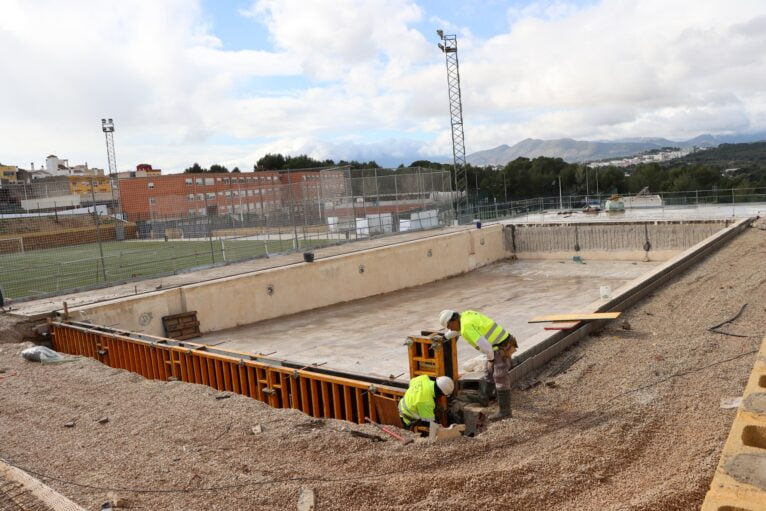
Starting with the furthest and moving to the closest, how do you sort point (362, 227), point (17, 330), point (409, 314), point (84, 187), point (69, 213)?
point (84, 187) < point (362, 227) < point (69, 213) < point (409, 314) < point (17, 330)

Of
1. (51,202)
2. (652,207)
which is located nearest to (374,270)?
(51,202)

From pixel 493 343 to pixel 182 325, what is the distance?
13.6m

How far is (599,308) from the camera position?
42.6 feet

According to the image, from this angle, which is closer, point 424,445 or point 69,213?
point 424,445

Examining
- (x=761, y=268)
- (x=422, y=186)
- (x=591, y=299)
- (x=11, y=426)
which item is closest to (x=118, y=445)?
(x=11, y=426)

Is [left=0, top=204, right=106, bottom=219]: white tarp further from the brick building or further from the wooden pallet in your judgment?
the wooden pallet

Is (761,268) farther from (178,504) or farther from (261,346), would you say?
(178,504)

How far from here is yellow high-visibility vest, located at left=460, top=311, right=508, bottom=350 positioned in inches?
335

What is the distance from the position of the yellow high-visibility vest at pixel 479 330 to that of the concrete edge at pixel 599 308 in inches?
45.6

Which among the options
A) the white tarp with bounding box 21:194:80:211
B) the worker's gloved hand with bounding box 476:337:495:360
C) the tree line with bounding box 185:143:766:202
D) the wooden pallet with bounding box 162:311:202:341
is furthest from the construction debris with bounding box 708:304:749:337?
the tree line with bounding box 185:143:766:202

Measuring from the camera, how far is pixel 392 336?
2014cm

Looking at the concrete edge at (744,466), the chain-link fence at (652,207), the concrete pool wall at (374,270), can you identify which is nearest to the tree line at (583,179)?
the chain-link fence at (652,207)

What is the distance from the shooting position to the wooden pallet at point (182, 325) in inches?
764

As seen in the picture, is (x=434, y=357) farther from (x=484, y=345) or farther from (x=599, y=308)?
(x=599, y=308)
